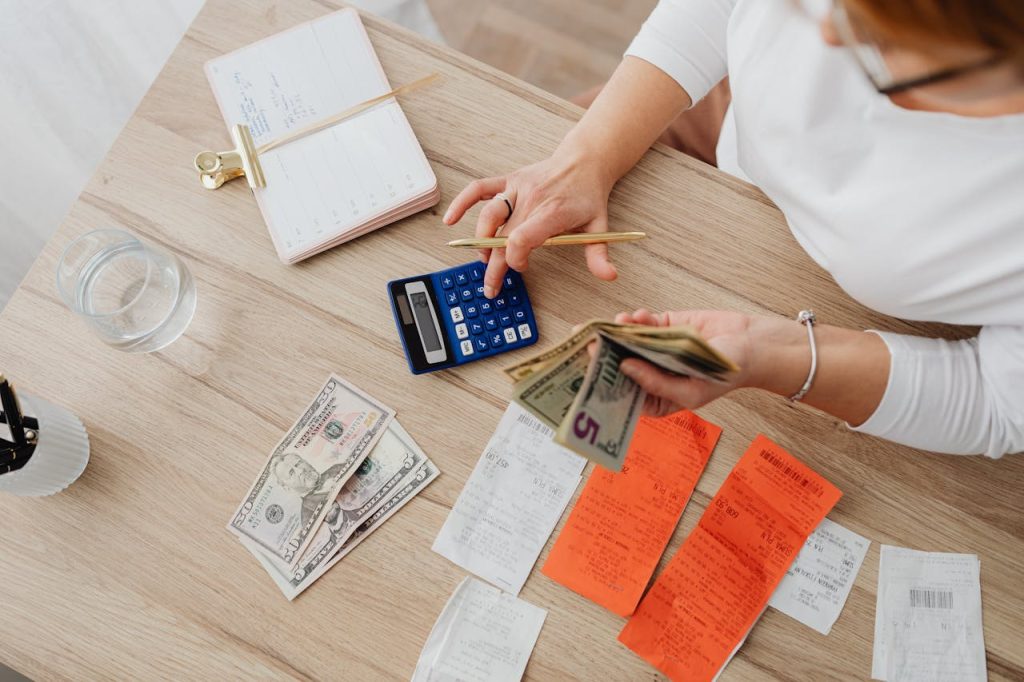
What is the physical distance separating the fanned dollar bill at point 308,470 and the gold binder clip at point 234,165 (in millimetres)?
259

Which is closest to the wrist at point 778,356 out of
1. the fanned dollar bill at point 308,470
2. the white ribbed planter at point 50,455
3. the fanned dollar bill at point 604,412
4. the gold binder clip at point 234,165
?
the fanned dollar bill at point 604,412

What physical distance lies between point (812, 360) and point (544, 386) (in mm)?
306

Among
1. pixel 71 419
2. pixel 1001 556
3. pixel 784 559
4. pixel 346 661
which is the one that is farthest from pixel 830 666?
pixel 71 419

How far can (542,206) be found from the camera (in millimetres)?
810

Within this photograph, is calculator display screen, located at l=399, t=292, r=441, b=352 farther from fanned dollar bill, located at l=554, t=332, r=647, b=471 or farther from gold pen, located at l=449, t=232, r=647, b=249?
fanned dollar bill, located at l=554, t=332, r=647, b=471

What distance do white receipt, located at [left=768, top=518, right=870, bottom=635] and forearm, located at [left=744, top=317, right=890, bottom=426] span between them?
13 cm

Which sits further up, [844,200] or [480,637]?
[844,200]

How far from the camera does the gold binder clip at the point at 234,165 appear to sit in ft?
2.73

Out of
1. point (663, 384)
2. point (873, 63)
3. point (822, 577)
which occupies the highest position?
point (873, 63)

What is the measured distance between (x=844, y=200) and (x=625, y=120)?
0.84ft

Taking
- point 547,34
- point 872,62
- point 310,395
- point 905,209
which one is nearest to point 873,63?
point 872,62

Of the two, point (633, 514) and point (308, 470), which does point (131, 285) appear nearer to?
point (308, 470)

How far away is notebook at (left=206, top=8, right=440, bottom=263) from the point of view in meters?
0.82

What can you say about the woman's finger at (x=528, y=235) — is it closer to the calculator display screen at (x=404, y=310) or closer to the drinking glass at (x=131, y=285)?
the calculator display screen at (x=404, y=310)
